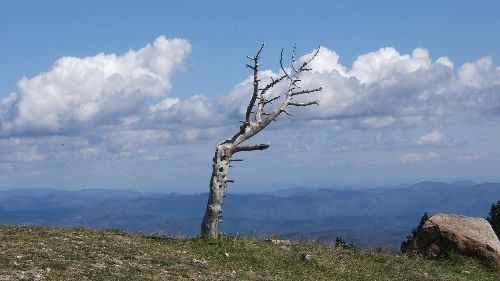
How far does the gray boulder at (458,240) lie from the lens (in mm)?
29586

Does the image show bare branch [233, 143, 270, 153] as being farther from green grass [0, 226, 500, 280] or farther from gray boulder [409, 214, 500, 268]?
gray boulder [409, 214, 500, 268]

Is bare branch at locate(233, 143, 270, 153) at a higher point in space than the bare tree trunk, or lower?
higher

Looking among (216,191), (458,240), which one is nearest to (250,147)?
(216,191)

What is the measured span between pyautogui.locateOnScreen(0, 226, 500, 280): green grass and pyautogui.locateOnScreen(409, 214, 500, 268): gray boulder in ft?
2.40

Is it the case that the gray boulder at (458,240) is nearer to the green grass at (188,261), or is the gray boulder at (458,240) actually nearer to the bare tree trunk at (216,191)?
the green grass at (188,261)

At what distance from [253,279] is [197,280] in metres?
2.16

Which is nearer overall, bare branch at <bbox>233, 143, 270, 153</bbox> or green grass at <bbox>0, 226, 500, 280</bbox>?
green grass at <bbox>0, 226, 500, 280</bbox>

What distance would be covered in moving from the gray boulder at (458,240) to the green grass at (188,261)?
73cm

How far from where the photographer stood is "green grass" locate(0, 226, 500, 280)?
1892cm

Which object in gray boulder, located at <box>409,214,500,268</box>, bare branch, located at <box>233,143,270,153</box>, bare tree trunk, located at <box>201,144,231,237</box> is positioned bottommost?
gray boulder, located at <box>409,214,500,268</box>

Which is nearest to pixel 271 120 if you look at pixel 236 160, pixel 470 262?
pixel 236 160

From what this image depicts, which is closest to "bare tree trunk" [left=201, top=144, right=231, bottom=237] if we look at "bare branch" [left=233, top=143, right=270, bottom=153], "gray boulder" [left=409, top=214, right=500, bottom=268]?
"bare branch" [left=233, top=143, right=270, bottom=153]

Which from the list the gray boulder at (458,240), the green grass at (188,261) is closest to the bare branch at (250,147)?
the green grass at (188,261)

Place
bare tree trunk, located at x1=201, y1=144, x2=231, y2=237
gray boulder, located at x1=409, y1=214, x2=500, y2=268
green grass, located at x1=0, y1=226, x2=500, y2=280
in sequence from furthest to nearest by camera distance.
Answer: gray boulder, located at x1=409, y1=214, x2=500, y2=268 < bare tree trunk, located at x1=201, y1=144, x2=231, y2=237 < green grass, located at x1=0, y1=226, x2=500, y2=280
